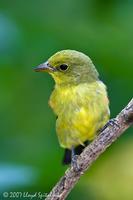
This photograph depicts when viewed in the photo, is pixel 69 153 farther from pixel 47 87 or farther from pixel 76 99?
pixel 47 87

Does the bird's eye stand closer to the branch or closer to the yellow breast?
the yellow breast

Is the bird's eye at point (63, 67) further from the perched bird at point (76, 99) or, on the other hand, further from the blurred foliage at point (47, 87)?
the blurred foliage at point (47, 87)

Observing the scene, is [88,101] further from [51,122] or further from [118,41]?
[118,41]

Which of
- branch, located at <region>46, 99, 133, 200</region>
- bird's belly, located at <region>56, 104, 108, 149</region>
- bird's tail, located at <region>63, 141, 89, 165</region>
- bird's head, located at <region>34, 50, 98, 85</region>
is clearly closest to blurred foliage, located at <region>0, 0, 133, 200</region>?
bird's tail, located at <region>63, 141, 89, 165</region>

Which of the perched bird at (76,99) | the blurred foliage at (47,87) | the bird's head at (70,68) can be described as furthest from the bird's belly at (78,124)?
the blurred foliage at (47,87)

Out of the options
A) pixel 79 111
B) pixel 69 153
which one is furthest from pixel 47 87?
pixel 79 111

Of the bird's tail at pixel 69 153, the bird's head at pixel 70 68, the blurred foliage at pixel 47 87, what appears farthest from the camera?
the blurred foliage at pixel 47 87

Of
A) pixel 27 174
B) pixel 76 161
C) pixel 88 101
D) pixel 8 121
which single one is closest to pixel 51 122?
pixel 8 121
